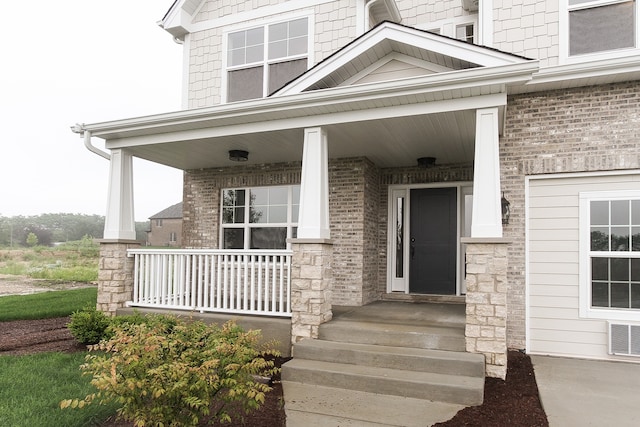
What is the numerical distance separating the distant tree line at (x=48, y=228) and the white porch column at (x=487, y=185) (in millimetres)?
33338

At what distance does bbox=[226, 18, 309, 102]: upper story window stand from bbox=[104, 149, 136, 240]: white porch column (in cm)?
257

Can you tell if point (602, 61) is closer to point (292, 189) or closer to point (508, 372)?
point (508, 372)

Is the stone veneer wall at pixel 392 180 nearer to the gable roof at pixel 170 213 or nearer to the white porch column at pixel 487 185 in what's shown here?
the white porch column at pixel 487 185

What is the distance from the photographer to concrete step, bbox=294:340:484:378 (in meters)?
4.50

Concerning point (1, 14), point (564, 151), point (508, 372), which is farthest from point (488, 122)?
point (1, 14)

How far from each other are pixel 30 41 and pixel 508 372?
124ft

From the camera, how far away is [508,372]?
16.4ft

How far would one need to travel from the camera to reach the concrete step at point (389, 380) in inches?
163

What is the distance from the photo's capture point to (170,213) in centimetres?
5391

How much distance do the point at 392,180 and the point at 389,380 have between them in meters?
4.36

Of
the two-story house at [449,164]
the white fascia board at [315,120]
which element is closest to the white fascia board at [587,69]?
the two-story house at [449,164]

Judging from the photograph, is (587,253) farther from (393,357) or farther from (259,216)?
(259,216)

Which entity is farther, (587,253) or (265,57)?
(265,57)

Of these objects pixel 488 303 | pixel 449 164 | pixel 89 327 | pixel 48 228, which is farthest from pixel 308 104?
pixel 48 228
